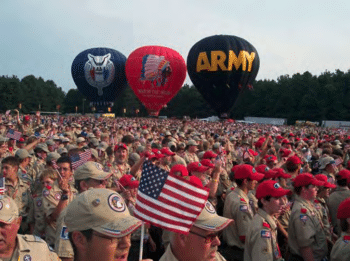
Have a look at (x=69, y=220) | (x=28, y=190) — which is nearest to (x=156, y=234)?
(x=28, y=190)

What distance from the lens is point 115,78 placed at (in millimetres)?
51844

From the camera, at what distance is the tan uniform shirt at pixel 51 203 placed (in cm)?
546

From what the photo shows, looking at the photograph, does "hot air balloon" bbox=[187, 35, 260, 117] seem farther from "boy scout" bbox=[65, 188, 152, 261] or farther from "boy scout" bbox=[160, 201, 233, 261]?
"boy scout" bbox=[65, 188, 152, 261]

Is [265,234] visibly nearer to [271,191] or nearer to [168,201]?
[271,191]

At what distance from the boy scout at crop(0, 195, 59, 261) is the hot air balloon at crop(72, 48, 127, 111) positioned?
4809cm

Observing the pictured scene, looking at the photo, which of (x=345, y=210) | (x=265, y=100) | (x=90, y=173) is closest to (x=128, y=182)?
(x=90, y=173)

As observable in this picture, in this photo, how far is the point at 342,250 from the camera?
457cm

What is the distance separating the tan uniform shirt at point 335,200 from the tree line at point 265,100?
2123 inches

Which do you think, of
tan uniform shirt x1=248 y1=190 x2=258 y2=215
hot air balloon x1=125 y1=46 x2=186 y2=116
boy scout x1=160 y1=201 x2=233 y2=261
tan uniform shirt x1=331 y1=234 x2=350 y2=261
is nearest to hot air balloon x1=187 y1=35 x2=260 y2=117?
hot air balloon x1=125 y1=46 x2=186 y2=116

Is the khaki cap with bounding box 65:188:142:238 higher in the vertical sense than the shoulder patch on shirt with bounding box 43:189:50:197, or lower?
higher

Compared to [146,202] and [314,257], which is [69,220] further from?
[314,257]

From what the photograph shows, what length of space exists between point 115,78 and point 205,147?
40085 mm

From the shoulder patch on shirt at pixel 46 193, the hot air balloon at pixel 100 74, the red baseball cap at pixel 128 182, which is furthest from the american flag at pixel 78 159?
the hot air balloon at pixel 100 74

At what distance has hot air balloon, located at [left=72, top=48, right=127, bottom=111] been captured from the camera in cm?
5062
